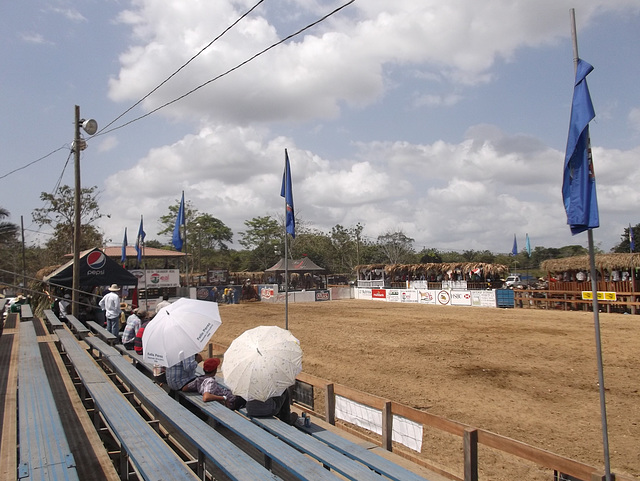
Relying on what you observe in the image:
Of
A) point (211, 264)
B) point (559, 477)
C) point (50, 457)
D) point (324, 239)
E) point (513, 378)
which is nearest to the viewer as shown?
point (50, 457)

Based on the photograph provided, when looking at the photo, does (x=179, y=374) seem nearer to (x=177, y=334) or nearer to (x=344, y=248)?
(x=177, y=334)

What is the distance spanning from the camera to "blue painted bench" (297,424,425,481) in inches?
143

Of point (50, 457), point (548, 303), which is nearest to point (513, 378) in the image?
point (50, 457)

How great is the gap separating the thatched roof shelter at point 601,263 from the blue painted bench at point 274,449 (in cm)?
2917

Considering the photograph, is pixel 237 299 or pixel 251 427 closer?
pixel 251 427

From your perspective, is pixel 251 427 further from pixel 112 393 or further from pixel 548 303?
pixel 548 303

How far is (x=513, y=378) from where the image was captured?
11.5m

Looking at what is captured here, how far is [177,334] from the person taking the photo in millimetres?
5840

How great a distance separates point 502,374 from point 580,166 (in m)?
8.63

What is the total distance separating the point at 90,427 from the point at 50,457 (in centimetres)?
167

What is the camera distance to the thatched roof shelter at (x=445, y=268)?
40031 mm

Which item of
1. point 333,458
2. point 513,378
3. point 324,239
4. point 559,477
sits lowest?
point 513,378

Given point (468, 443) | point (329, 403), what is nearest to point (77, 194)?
point (329, 403)

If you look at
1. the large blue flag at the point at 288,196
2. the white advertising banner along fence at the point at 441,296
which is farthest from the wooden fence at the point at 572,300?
the large blue flag at the point at 288,196
